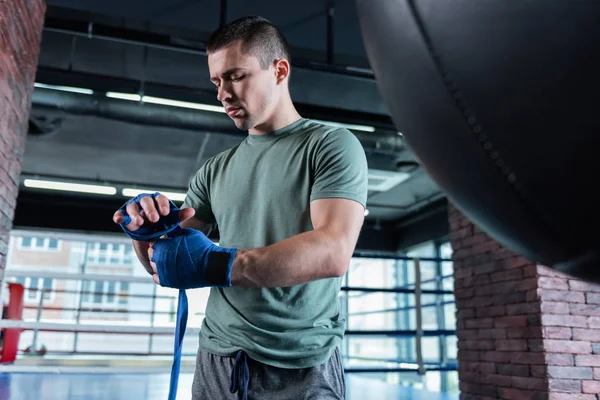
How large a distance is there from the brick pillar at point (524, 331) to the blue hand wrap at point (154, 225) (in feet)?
8.34

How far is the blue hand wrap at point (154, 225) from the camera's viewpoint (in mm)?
771

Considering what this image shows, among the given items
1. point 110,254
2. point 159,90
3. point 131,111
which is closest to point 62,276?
point 131,111

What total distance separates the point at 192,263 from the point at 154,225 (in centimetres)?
11

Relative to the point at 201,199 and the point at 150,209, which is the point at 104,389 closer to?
the point at 201,199

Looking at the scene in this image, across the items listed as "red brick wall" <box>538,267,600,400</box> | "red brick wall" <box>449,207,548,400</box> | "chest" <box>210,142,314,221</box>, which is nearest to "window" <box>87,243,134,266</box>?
"red brick wall" <box>449,207,548,400</box>

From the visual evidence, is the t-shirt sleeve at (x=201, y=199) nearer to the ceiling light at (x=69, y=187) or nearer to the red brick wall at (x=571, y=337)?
the red brick wall at (x=571, y=337)

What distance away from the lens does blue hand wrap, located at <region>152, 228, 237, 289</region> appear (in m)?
0.71

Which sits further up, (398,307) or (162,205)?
(398,307)

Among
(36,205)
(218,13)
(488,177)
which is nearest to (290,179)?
(488,177)

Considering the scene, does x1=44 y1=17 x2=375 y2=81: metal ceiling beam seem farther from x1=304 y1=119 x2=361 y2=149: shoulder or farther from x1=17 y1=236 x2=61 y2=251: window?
x1=17 y1=236 x2=61 y2=251: window

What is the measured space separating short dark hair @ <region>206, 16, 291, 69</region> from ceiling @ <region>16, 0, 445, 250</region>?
2195 millimetres

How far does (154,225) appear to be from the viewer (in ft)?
2.56

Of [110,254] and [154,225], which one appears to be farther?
[110,254]

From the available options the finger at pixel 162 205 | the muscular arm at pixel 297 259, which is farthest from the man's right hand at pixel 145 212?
the muscular arm at pixel 297 259
